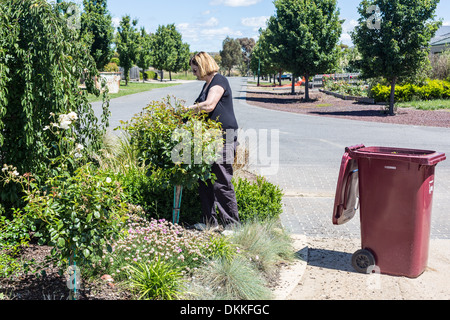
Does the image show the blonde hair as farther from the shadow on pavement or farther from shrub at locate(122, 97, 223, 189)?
the shadow on pavement

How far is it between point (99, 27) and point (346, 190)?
86.8ft

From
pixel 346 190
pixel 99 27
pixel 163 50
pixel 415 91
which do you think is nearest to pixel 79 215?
pixel 346 190

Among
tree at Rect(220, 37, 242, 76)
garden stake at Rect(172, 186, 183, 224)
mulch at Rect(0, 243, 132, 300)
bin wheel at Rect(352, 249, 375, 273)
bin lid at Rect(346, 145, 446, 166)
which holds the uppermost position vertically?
tree at Rect(220, 37, 242, 76)

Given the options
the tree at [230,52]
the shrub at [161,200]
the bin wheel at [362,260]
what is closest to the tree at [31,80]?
the shrub at [161,200]

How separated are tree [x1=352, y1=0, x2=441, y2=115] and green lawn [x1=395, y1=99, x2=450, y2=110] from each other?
118 inches

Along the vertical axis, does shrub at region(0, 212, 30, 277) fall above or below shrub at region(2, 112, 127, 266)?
below

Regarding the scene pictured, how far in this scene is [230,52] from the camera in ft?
327

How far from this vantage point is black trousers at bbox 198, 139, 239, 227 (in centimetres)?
481

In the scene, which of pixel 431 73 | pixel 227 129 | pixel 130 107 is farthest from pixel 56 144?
pixel 431 73

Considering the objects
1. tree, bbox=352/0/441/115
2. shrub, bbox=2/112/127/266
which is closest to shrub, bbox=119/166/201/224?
shrub, bbox=2/112/127/266

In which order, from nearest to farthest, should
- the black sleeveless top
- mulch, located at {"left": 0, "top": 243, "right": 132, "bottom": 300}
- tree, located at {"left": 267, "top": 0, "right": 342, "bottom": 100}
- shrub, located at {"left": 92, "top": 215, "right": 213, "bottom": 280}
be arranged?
mulch, located at {"left": 0, "top": 243, "right": 132, "bottom": 300}, shrub, located at {"left": 92, "top": 215, "right": 213, "bottom": 280}, the black sleeveless top, tree, located at {"left": 267, "top": 0, "right": 342, "bottom": 100}

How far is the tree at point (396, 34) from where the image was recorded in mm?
18219
